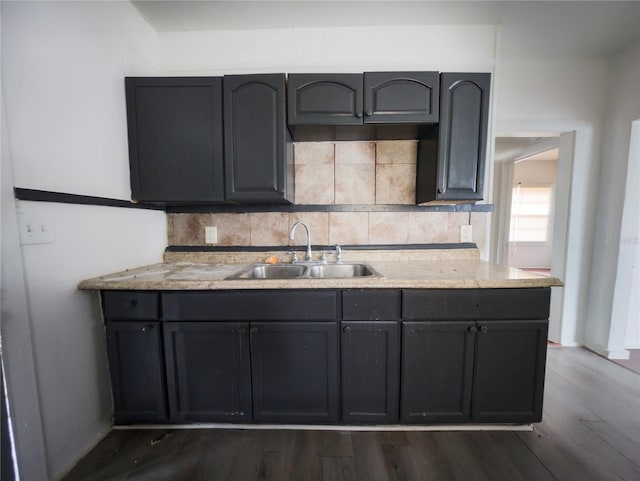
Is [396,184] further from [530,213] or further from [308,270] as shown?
[530,213]

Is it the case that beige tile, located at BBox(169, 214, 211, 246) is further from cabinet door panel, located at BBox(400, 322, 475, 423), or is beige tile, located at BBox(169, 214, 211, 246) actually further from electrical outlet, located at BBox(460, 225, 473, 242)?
electrical outlet, located at BBox(460, 225, 473, 242)

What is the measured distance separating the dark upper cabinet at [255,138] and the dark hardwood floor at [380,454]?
1386mm

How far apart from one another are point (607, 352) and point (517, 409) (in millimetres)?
1605

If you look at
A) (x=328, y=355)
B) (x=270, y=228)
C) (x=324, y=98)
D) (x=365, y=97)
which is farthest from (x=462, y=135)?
(x=328, y=355)

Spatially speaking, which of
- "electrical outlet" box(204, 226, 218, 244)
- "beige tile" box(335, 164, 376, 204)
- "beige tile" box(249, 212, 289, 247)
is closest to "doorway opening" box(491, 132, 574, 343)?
"beige tile" box(335, 164, 376, 204)

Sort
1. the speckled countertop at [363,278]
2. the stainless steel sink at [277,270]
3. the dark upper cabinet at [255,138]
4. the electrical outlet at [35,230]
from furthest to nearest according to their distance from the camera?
the stainless steel sink at [277,270] → the dark upper cabinet at [255,138] → the speckled countertop at [363,278] → the electrical outlet at [35,230]

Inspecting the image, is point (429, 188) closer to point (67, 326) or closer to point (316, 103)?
point (316, 103)

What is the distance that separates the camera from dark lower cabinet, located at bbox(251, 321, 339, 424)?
1.28 meters

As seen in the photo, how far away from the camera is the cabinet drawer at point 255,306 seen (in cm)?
127

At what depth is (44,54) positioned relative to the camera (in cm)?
106

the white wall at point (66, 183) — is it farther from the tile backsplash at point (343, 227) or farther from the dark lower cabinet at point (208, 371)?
the tile backsplash at point (343, 227)

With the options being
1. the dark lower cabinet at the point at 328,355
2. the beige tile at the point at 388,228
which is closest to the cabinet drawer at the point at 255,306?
the dark lower cabinet at the point at 328,355

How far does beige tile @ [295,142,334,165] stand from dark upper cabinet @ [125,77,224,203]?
1.89ft

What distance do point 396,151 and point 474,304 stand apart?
46.3 inches
